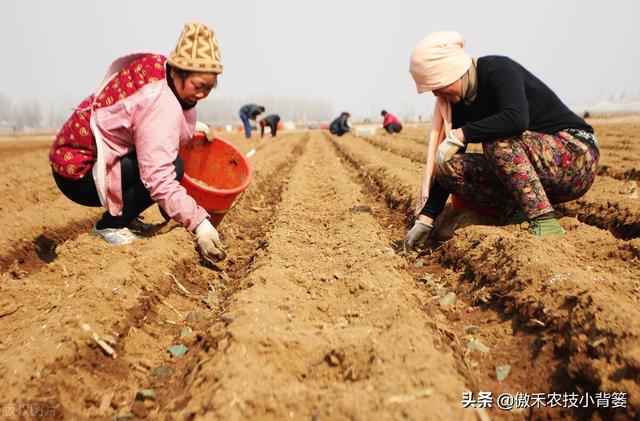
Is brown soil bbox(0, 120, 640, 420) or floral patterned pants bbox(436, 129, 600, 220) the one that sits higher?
floral patterned pants bbox(436, 129, 600, 220)

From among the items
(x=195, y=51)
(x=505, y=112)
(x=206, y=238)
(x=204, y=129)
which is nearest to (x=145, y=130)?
(x=195, y=51)

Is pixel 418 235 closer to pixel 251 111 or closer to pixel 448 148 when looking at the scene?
pixel 448 148

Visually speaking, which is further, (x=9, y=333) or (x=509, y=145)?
(x=509, y=145)

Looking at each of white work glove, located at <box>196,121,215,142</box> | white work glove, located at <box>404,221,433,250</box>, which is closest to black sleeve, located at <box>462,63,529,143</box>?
white work glove, located at <box>404,221,433,250</box>

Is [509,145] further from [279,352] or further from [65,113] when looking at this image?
[65,113]

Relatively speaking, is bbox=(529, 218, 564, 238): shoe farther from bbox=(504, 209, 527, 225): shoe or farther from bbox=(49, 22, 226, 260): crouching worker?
bbox=(49, 22, 226, 260): crouching worker

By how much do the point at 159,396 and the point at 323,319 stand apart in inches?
28.2

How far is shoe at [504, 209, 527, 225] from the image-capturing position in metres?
3.06

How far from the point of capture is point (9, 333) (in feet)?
6.82

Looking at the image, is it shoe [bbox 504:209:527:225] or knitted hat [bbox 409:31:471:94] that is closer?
knitted hat [bbox 409:31:471:94]

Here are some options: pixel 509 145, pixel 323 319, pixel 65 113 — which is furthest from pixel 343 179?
pixel 65 113

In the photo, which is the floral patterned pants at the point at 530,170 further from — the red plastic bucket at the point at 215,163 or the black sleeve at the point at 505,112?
the red plastic bucket at the point at 215,163

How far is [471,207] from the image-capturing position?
130 inches

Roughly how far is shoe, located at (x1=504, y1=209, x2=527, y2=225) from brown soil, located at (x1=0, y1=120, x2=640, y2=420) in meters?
0.13
